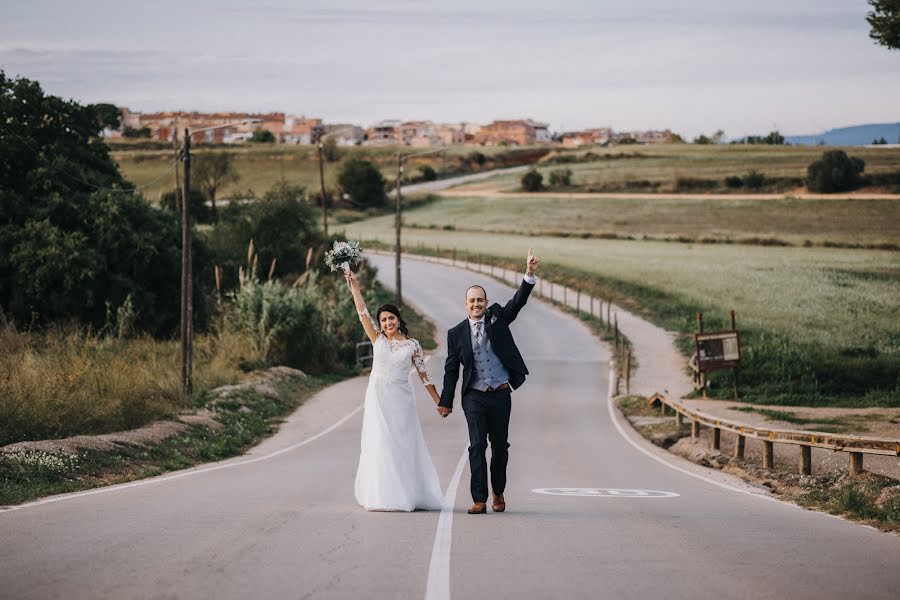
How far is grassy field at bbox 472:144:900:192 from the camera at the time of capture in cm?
11815

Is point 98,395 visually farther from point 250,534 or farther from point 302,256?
point 302,256

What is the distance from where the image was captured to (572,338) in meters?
55.6

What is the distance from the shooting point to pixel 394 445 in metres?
11.7

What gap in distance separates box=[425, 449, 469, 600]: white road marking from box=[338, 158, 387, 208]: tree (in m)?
120

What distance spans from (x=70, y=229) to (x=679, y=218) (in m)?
72.9

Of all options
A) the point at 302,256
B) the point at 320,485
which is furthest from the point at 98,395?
→ the point at 302,256

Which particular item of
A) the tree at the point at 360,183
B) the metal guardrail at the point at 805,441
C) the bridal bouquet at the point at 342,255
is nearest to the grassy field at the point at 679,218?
the tree at the point at 360,183

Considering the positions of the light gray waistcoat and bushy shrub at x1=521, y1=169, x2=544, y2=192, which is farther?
bushy shrub at x1=521, y1=169, x2=544, y2=192

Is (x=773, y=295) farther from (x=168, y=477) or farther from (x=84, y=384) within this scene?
(x=168, y=477)

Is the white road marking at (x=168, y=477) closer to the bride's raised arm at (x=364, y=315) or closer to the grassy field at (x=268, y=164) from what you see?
the bride's raised arm at (x=364, y=315)

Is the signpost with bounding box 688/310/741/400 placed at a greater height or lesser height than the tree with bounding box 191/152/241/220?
lesser

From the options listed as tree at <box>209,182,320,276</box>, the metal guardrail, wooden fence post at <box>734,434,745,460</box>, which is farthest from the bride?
tree at <box>209,182,320,276</box>

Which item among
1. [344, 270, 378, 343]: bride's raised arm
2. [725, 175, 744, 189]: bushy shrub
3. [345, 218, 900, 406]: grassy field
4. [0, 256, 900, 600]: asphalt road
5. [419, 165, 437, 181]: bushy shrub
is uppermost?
[419, 165, 437, 181]: bushy shrub

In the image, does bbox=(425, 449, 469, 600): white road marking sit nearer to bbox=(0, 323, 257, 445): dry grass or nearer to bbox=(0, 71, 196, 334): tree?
bbox=(0, 323, 257, 445): dry grass
